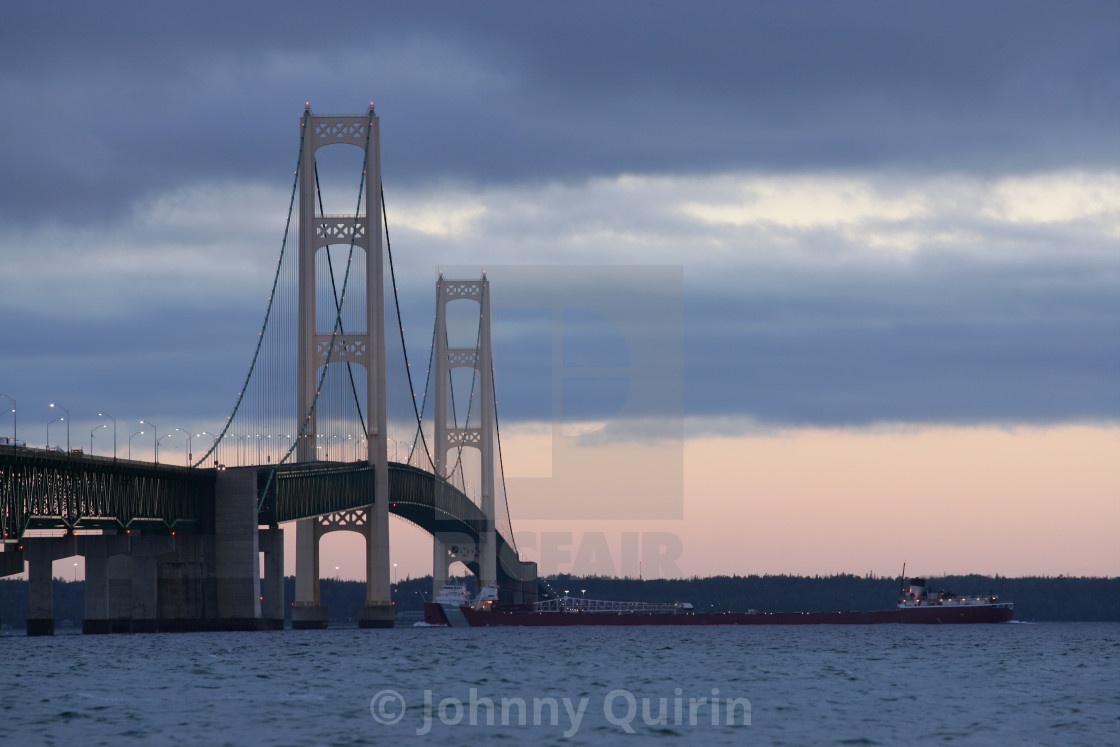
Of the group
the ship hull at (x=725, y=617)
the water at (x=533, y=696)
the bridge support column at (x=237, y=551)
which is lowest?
the ship hull at (x=725, y=617)

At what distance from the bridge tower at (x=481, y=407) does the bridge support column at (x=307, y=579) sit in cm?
2981

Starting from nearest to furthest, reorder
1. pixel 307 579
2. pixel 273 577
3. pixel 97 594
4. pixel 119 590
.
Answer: pixel 97 594 → pixel 119 590 → pixel 273 577 → pixel 307 579

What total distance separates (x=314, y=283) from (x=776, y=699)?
51929 mm

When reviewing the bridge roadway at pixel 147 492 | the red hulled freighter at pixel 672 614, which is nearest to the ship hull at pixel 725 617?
the red hulled freighter at pixel 672 614

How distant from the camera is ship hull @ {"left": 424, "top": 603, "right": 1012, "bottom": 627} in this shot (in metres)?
123

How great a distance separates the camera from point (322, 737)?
28.3m

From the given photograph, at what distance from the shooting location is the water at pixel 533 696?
29.7m

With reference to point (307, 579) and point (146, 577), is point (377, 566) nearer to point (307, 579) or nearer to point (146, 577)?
point (307, 579)

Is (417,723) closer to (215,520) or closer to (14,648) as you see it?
(14,648)

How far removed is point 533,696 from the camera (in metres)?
38.0

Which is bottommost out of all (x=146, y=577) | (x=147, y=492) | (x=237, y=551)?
(x=146, y=577)

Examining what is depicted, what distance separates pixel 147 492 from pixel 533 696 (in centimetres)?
3631

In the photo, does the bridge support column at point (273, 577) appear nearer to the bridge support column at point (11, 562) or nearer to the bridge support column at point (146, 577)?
the bridge support column at point (146, 577)

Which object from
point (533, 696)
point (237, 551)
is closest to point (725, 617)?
point (237, 551)
